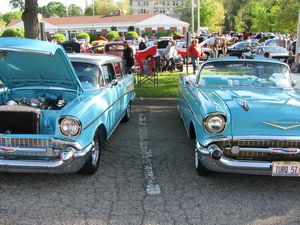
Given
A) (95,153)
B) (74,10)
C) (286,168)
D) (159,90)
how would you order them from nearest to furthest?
(286,168), (95,153), (159,90), (74,10)

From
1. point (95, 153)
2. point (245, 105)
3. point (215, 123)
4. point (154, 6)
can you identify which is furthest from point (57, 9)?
point (215, 123)

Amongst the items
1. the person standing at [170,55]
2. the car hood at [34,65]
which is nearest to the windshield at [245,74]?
the car hood at [34,65]

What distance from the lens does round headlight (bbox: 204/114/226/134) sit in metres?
4.07

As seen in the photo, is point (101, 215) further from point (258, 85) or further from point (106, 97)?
point (258, 85)

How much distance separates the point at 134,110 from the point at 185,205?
4.97m

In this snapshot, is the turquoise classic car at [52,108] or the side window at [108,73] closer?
the turquoise classic car at [52,108]

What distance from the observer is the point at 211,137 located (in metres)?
4.08

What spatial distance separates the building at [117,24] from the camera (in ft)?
218

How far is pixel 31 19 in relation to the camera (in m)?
9.28

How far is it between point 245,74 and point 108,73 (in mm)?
2273

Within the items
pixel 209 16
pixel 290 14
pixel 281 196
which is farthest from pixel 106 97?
pixel 209 16

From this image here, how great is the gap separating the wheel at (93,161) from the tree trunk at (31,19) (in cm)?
564

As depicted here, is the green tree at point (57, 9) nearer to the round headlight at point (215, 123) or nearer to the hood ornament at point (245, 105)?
the hood ornament at point (245, 105)

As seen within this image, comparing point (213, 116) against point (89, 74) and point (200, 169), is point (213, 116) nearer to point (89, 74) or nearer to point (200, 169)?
point (200, 169)
